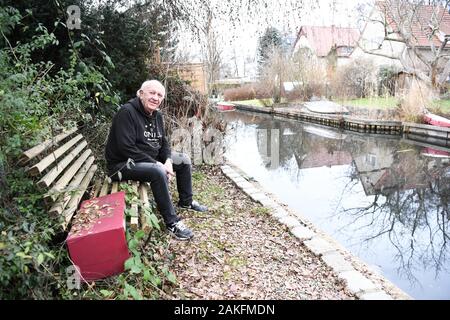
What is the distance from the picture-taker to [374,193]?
7.30 m

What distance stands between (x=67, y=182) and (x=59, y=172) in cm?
10

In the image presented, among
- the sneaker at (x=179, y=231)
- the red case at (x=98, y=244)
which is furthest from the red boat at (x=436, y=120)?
the red case at (x=98, y=244)

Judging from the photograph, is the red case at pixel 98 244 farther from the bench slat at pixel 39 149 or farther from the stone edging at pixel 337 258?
the stone edging at pixel 337 258

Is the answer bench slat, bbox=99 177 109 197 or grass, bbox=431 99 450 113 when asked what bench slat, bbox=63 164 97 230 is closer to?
bench slat, bbox=99 177 109 197

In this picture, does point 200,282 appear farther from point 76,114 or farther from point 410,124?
point 410,124

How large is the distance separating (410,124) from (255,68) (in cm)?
1816

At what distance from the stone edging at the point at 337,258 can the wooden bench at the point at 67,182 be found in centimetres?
178

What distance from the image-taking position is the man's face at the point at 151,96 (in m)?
3.47

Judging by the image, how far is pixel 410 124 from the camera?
1330 cm

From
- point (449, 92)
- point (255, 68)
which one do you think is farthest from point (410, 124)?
point (255, 68)

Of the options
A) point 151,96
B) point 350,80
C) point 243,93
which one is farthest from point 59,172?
point 243,93

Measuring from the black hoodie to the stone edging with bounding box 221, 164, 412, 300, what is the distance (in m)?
1.84

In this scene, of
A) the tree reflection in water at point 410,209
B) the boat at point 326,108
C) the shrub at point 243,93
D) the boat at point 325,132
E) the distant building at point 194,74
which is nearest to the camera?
the tree reflection in water at point 410,209
